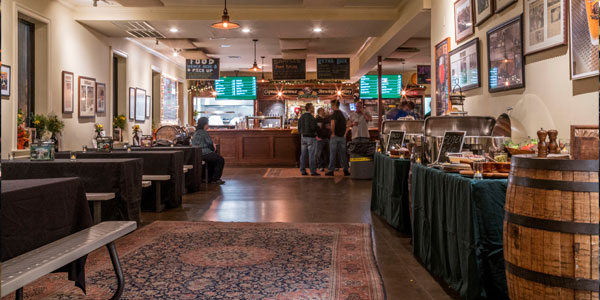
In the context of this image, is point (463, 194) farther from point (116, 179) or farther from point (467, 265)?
point (116, 179)

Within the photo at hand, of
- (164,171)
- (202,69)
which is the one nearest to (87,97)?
(164,171)

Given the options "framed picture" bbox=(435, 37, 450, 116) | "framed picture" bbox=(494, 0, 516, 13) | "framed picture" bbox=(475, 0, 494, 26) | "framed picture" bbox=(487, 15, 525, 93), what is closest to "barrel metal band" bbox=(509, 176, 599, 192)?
"framed picture" bbox=(487, 15, 525, 93)

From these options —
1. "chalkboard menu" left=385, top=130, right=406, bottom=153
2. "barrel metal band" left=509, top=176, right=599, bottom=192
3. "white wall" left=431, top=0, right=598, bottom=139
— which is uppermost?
"white wall" left=431, top=0, right=598, bottom=139

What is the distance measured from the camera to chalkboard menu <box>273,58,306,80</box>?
1292 cm

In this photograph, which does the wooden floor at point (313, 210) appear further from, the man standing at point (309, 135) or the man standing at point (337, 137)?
the man standing at point (309, 135)

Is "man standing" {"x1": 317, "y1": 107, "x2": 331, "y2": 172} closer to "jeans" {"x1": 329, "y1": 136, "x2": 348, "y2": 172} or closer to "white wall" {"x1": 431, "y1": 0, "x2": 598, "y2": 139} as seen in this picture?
"jeans" {"x1": 329, "y1": 136, "x2": 348, "y2": 172}

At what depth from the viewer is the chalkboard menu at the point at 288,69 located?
509 inches

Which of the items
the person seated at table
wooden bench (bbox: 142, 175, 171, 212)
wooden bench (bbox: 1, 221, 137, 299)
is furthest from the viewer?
the person seated at table

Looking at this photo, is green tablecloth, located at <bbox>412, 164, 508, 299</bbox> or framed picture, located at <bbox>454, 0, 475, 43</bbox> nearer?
green tablecloth, located at <bbox>412, 164, 508, 299</bbox>

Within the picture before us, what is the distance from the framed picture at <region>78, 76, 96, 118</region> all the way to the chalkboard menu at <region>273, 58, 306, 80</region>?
5221 millimetres

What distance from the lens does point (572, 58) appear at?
10.4ft

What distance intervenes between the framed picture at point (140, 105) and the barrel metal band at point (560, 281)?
10871 millimetres

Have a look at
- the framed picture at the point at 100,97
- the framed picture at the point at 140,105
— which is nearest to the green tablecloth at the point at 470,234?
the framed picture at the point at 100,97

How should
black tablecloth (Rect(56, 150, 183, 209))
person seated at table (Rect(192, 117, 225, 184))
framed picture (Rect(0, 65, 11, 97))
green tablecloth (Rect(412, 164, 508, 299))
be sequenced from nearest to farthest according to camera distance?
green tablecloth (Rect(412, 164, 508, 299)) < black tablecloth (Rect(56, 150, 183, 209)) < framed picture (Rect(0, 65, 11, 97)) < person seated at table (Rect(192, 117, 225, 184))
